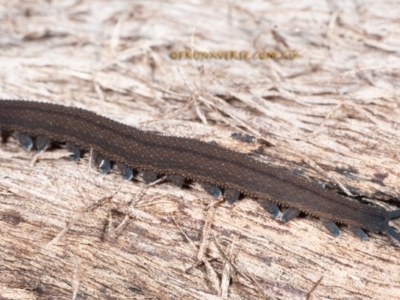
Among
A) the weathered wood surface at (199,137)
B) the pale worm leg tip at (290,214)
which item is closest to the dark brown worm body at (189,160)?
the pale worm leg tip at (290,214)

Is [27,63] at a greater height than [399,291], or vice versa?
[27,63]

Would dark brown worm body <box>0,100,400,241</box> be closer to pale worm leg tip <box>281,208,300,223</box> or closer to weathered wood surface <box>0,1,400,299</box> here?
pale worm leg tip <box>281,208,300,223</box>

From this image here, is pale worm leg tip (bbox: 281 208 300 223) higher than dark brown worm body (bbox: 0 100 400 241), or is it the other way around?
dark brown worm body (bbox: 0 100 400 241)

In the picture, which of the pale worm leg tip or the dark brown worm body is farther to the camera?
the pale worm leg tip

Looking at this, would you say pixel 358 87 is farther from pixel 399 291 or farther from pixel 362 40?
pixel 399 291

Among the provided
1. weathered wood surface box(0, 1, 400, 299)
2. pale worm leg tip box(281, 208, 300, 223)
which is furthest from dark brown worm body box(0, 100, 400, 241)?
weathered wood surface box(0, 1, 400, 299)

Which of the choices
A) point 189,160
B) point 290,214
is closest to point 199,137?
point 189,160

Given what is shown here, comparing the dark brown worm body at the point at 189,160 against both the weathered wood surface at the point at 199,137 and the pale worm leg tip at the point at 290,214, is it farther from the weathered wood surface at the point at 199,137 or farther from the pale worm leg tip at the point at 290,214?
the weathered wood surface at the point at 199,137

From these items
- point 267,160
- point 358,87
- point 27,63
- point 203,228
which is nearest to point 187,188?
point 203,228
